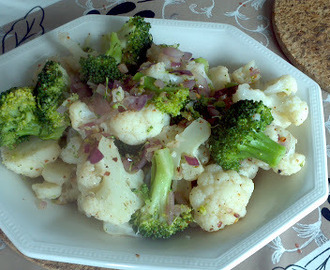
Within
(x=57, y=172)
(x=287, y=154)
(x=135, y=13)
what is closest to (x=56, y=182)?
(x=57, y=172)

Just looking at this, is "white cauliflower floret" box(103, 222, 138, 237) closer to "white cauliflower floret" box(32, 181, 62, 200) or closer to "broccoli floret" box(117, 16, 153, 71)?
"white cauliflower floret" box(32, 181, 62, 200)

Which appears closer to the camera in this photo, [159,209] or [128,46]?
[159,209]

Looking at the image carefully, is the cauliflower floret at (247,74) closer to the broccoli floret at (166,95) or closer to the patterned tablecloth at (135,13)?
the broccoli floret at (166,95)

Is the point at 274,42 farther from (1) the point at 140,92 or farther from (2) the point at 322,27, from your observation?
(1) the point at 140,92

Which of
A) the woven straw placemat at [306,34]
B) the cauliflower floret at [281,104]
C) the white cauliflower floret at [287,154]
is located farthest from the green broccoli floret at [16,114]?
the woven straw placemat at [306,34]

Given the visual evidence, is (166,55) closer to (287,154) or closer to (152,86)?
(152,86)

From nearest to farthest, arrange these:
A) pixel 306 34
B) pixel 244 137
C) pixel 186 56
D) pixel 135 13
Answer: pixel 244 137 → pixel 186 56 → pixel 306 34 → pixel 135 13
